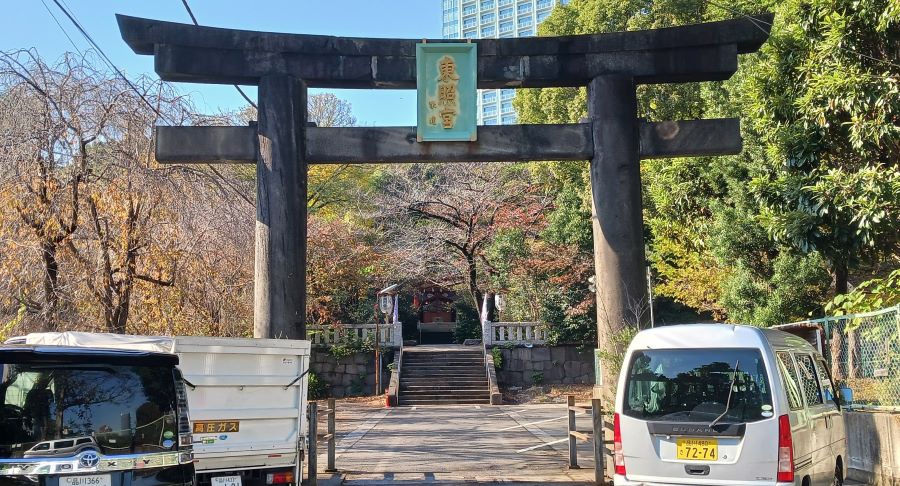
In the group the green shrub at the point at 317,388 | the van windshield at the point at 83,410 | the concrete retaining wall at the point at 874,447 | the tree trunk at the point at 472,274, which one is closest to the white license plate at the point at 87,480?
the van windshield at the point at 83,410

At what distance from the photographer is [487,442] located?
48.5 feet

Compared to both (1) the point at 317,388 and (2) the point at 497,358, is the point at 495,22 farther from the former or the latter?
(1) the point at 317,388

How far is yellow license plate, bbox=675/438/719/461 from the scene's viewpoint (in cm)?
651

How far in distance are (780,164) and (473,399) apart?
15040 mm

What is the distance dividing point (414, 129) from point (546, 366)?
18.6m

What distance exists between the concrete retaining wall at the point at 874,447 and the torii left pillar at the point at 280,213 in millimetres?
7618

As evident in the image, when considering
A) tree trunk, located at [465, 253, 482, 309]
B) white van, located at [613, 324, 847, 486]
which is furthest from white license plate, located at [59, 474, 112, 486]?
tree trunk, located at [465, 253, 482, 309]

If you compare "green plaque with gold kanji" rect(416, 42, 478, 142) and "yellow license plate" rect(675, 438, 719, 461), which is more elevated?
"green plaque with gold kanji" rect(416, 42, 478, 142)

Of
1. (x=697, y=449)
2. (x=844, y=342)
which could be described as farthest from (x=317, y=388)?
(x=697, y=449)

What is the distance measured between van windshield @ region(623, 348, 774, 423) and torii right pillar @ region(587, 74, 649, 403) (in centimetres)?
358

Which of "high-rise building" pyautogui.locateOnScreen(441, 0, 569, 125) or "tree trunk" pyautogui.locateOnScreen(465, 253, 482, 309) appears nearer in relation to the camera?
"tree trunk" pyautogui.locateOnScreen(465, 253, 482, 309)

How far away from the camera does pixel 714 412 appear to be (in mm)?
6621

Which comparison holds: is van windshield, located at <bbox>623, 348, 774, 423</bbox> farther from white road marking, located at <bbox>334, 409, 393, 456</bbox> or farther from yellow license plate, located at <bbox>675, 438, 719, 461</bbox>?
white road marking, located at <bbox>334, 409, 393, 456</bbox>

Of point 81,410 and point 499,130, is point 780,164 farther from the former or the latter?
point 81,410
